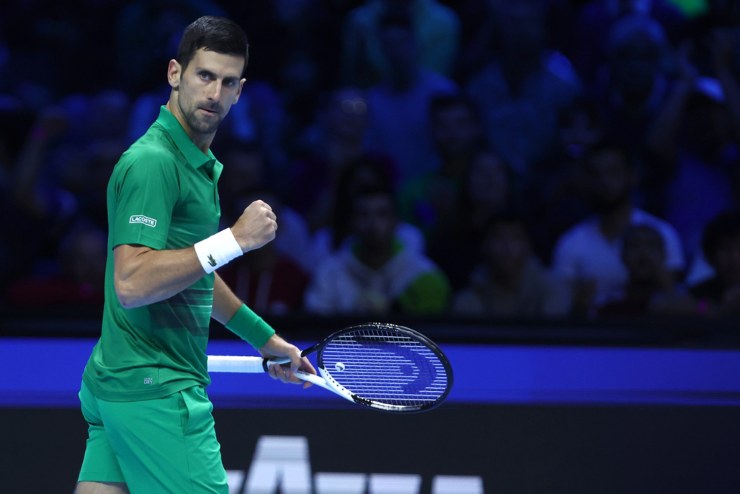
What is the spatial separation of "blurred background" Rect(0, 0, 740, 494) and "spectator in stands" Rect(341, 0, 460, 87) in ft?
0.04

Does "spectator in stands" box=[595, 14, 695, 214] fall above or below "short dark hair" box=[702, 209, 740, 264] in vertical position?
above

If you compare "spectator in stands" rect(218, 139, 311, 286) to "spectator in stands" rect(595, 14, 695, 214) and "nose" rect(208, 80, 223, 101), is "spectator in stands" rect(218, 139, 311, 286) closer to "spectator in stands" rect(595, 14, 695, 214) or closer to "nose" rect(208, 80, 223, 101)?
"spectator in stands" rect(595, 14, 695, 214)

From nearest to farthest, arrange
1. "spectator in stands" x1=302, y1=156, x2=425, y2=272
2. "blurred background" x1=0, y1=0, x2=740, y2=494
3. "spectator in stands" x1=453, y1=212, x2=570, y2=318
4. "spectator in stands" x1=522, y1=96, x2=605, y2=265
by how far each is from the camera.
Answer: "blurred background" x1=0, y1=0, x2=740, y2=494 < "spectator in stands" x1=453, y1=212, x2=570, y2=318 < "spectator in stands" x1=302, y1=156, x2=425, y2=272 < "spectator in stands" x1=522, y1=96, x2=605, y2=265

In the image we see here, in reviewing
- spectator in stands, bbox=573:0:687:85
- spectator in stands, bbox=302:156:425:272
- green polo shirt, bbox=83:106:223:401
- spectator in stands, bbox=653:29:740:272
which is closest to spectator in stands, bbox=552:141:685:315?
spectator in stands, bbox=653:29:740:272

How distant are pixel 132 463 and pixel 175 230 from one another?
0.58 meters

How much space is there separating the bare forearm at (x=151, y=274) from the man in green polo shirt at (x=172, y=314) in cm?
2

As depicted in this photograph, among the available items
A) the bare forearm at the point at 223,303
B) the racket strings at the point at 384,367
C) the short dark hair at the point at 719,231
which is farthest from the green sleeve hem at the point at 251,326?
the short dark hair at the point at 719,231

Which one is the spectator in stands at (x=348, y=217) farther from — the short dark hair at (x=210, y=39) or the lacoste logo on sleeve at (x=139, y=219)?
the lacoste logo on sleeve at (x=139, y=219)

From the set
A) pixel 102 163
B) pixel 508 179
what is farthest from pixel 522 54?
pixel 102 163

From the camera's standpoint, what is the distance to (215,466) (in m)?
2.87

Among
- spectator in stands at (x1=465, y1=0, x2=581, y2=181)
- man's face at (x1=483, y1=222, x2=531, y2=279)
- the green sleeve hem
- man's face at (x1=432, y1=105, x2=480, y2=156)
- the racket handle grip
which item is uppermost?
spectator in stands at (x1=465, y1=0, x2=581, y2=181)

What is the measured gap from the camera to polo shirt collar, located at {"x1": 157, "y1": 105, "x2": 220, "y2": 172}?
9.29 feet

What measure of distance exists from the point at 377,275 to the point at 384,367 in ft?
6.51

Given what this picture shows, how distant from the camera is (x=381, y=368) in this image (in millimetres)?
3428
